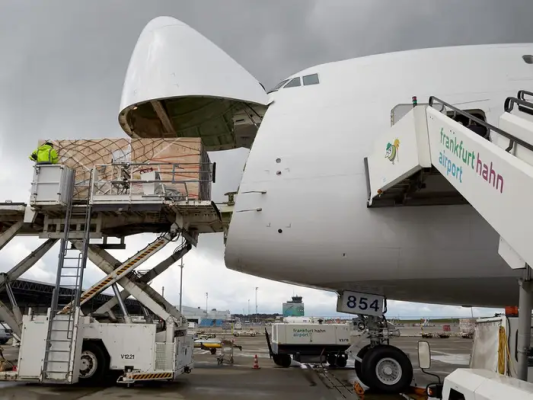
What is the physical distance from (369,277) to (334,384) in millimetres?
3835

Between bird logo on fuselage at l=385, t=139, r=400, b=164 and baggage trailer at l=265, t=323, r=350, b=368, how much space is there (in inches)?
405

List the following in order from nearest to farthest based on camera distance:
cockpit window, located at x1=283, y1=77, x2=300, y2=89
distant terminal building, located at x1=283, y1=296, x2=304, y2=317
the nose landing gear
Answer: the nose landing gear
cockpit window, located at x1=283, y1=77, x2=300, y2=89
distant terminal building, located at x1=283, y1=296, x2=304, y2=317

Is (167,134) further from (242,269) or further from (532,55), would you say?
(532,55)

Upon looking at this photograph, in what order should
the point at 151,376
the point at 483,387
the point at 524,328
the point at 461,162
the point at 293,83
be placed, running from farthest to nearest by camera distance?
1. the point at 293,83
2. the point at 151,376
3. the point at 461,162
4. the point at 524,328
5. the point at 483,387

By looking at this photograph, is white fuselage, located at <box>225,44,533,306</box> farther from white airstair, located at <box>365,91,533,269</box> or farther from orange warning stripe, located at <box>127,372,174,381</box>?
orange warning stripe, located at <box>127,372,174,381</box>

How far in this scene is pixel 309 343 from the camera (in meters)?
17.2

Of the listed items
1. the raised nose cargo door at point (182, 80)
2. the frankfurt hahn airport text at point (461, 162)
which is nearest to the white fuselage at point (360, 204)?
the raised nose cargo door at point (182, 80)

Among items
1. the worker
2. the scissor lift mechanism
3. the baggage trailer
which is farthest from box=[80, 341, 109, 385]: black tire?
the baggage trailer

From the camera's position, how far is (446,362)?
64.0ft

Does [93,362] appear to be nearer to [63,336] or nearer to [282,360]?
[63,336]

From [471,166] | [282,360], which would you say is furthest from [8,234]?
[471,166]

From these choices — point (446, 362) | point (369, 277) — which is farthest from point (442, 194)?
point (446, 362)

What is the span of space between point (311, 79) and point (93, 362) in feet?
26.9

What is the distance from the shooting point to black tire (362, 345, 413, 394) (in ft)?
32.3
